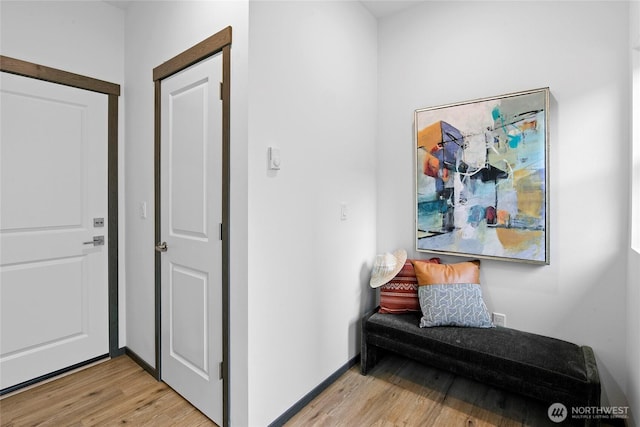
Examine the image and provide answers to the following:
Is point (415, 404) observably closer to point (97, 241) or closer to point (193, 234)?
point (193, 234)

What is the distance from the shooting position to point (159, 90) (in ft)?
7.00

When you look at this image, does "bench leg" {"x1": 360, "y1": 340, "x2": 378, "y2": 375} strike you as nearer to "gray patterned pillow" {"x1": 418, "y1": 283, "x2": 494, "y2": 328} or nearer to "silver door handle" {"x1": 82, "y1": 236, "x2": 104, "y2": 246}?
"gray patterned pillow" {"x1": 418, "y1": 283, "x2": 494, "y2": 328}

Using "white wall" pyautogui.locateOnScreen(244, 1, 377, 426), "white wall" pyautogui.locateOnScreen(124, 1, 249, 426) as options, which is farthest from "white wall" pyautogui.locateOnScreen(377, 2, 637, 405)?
"white wall" pyautogui.locateOnScreen(124, 1, 249, 426)

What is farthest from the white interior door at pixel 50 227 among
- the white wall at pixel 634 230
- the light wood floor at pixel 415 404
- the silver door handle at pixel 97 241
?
the white wall at pixel 634 230

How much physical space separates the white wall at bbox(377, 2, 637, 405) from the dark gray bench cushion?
0.62 ft

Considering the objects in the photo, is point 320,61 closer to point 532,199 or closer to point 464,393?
point 532,199

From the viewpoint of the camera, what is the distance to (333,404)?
1.93m

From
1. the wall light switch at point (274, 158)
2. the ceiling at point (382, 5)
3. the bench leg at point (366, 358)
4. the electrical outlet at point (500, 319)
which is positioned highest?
the ceiling at point (382, 5)

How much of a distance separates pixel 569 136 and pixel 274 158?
1.73 m

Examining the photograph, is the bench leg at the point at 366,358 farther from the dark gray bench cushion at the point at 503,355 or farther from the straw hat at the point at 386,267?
the straw hat at the point at 386,267

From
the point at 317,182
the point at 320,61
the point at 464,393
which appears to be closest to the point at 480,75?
the point at 320,61

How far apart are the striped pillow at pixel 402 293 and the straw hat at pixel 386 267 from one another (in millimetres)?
52

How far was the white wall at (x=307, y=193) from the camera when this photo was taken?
162 cm

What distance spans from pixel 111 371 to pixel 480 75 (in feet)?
10.8
